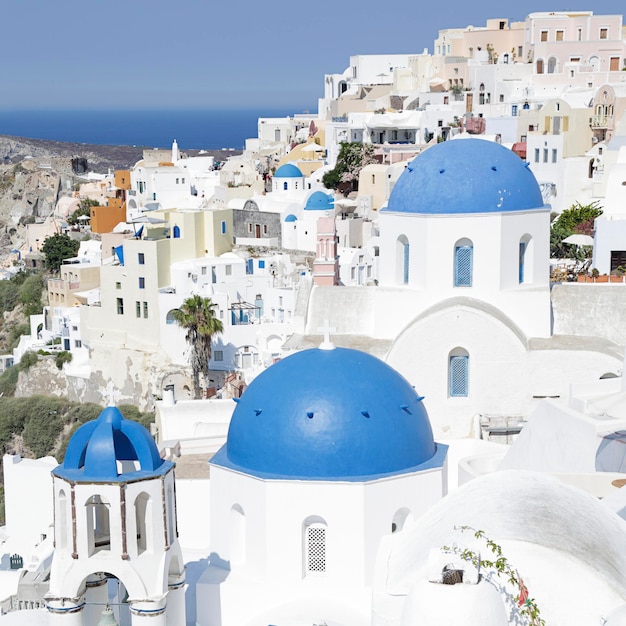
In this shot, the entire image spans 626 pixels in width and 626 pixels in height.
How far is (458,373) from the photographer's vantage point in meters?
19.5

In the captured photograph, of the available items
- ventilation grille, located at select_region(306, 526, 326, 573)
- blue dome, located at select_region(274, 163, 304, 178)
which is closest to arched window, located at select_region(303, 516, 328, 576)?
ventilation grille, located at select_region(306, 526, 326, 573)

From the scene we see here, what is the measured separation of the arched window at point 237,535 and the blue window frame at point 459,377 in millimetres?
6940

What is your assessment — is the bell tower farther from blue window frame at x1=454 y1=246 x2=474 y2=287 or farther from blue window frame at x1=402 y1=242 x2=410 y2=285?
blue window frame at x1=402 y1=242 x2=410 y2=285

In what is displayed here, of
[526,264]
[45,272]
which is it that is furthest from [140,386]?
[526,264]

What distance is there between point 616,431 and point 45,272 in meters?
39.3

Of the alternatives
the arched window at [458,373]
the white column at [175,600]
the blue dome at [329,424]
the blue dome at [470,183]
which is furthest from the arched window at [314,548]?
the blue dome at [470,183]

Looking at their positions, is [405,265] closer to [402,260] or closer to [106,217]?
[402,260]

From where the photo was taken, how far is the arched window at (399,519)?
42.7 ft

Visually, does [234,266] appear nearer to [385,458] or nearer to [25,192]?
[385,458]

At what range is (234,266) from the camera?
126 ft

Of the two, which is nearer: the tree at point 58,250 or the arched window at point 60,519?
the arched window at point 60,519

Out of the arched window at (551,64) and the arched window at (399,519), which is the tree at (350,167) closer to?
the arched window at (551,64)

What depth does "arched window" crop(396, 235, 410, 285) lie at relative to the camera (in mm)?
20141

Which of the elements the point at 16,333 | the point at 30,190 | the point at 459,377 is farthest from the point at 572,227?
the point at 30,190
